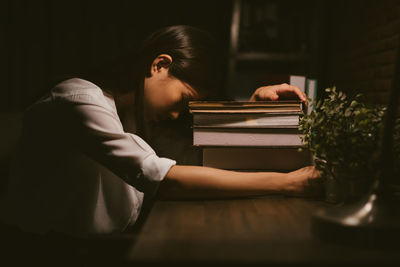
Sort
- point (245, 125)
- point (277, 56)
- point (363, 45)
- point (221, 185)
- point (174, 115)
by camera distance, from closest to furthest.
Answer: point (221, 185) → point (245, 125) → point (174, 115) → point (363, 45) → point (277, 56)

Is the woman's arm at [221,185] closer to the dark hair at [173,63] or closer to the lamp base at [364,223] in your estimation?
the lamp base at [364,223]

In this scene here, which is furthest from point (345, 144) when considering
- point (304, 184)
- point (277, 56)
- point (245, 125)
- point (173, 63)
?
point (277, 56)

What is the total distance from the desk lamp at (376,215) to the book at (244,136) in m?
0.38

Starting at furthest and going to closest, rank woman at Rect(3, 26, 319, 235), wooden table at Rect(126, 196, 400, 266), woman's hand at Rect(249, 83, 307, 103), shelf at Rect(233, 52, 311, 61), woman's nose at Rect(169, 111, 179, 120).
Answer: shelf at Rect(233, 52, 311, 61) < woman's nose at Rect(169, 111, 179, 120) < woman's hand at Rect(249, 83, 307, 103) < woman at Rect(3, 26, 319, 235) < wooden table at Rect(126, 196, 400, 266)

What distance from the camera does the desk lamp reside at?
58 centimetres

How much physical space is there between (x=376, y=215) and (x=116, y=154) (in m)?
0.58

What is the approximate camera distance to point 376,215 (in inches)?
24.9

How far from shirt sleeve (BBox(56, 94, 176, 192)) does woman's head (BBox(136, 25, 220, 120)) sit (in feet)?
0.96


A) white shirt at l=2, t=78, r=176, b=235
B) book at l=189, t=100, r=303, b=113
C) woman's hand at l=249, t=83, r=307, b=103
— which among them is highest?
Result: woman's hand at l=249, t=83, r=307, b=103

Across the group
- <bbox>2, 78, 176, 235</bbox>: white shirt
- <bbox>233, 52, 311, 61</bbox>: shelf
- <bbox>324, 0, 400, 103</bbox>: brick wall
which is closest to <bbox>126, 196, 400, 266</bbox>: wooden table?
<bbox>2, 78, 176, 235</bbox>: white shirt

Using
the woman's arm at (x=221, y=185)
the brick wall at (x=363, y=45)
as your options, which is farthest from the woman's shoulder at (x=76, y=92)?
the brick wall at (x=363, y=45)

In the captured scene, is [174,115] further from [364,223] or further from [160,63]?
[364,223]

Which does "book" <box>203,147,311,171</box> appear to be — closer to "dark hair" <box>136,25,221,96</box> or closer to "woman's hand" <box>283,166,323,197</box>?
"woman's hand" <box>283,166,323,197</box>

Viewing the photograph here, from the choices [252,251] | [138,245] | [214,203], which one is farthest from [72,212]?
[252,251]
